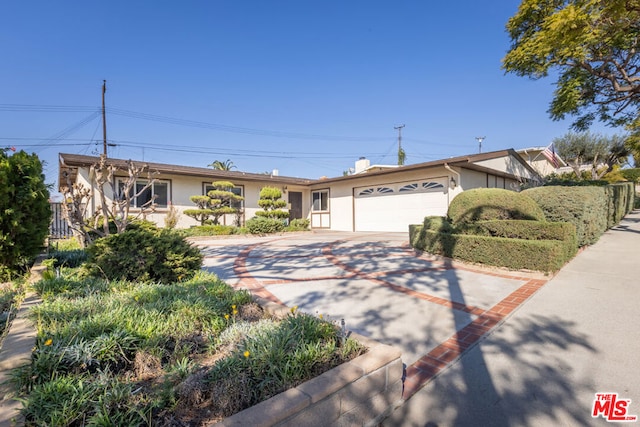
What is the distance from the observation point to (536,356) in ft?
8.63

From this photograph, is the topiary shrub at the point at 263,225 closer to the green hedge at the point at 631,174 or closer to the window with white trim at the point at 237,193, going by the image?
the window with white trim at the point at 237,193

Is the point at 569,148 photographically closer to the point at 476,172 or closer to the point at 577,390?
the point at 476,172

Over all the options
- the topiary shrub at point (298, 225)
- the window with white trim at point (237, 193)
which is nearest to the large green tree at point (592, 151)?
the topiary shrub at point (298, 225)

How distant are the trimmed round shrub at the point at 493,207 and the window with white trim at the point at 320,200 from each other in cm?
1078

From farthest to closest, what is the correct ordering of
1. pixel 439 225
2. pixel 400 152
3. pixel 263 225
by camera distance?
1. pixel 400 152
2. pixel 263 225
3. pixel 439 225

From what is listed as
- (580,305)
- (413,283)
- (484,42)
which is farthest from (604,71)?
(413,283)

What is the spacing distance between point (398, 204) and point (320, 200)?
5.62 metres

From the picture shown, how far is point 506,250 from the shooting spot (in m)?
5.64

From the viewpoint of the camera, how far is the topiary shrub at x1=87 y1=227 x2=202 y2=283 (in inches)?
160

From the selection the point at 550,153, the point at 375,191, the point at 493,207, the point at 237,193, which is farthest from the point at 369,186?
the point at 550,153

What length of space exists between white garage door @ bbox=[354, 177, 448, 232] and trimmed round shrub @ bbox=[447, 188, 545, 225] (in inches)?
212

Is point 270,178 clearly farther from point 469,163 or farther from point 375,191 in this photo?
point 469,163

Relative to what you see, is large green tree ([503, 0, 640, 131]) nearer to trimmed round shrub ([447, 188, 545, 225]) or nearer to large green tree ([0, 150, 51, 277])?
trimmed round shrub ([447, 188, 545, 225])

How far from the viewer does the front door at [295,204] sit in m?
17.9
